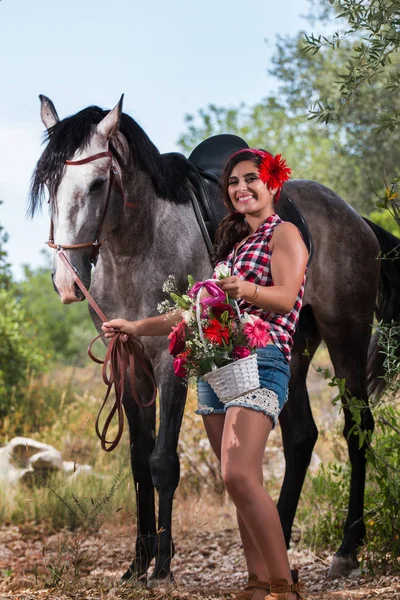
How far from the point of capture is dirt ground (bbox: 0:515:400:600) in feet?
12.2

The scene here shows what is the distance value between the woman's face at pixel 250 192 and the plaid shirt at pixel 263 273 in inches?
3.3

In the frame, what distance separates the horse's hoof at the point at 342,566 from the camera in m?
4.82

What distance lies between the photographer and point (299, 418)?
5.36 metres

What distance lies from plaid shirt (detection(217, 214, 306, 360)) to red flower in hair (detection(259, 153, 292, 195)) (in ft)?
0.53

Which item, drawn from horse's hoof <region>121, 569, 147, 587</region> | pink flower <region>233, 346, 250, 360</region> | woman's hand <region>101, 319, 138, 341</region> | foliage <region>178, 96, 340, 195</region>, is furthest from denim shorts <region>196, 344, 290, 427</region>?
foliage <region>178, 96, 340, 195</region>

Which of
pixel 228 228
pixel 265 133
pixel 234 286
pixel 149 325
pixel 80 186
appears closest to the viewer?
pixel 234 286

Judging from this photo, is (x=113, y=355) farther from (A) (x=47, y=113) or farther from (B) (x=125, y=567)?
(B) (x=125, y=567)

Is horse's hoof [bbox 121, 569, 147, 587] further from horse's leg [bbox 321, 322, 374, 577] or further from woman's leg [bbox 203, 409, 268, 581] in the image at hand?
horse's leg [bbox 321, 322, 374, 577]

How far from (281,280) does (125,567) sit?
3.47 metres

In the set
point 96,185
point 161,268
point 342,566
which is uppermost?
point 96,185

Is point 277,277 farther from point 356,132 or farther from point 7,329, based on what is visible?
point 356,132

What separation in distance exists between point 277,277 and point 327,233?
2292 mm

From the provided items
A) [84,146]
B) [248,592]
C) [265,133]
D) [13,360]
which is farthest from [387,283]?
[265,133]

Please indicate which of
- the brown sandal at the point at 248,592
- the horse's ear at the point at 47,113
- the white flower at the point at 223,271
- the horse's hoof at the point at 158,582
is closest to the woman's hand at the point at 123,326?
the white flower at the point at 223,271
